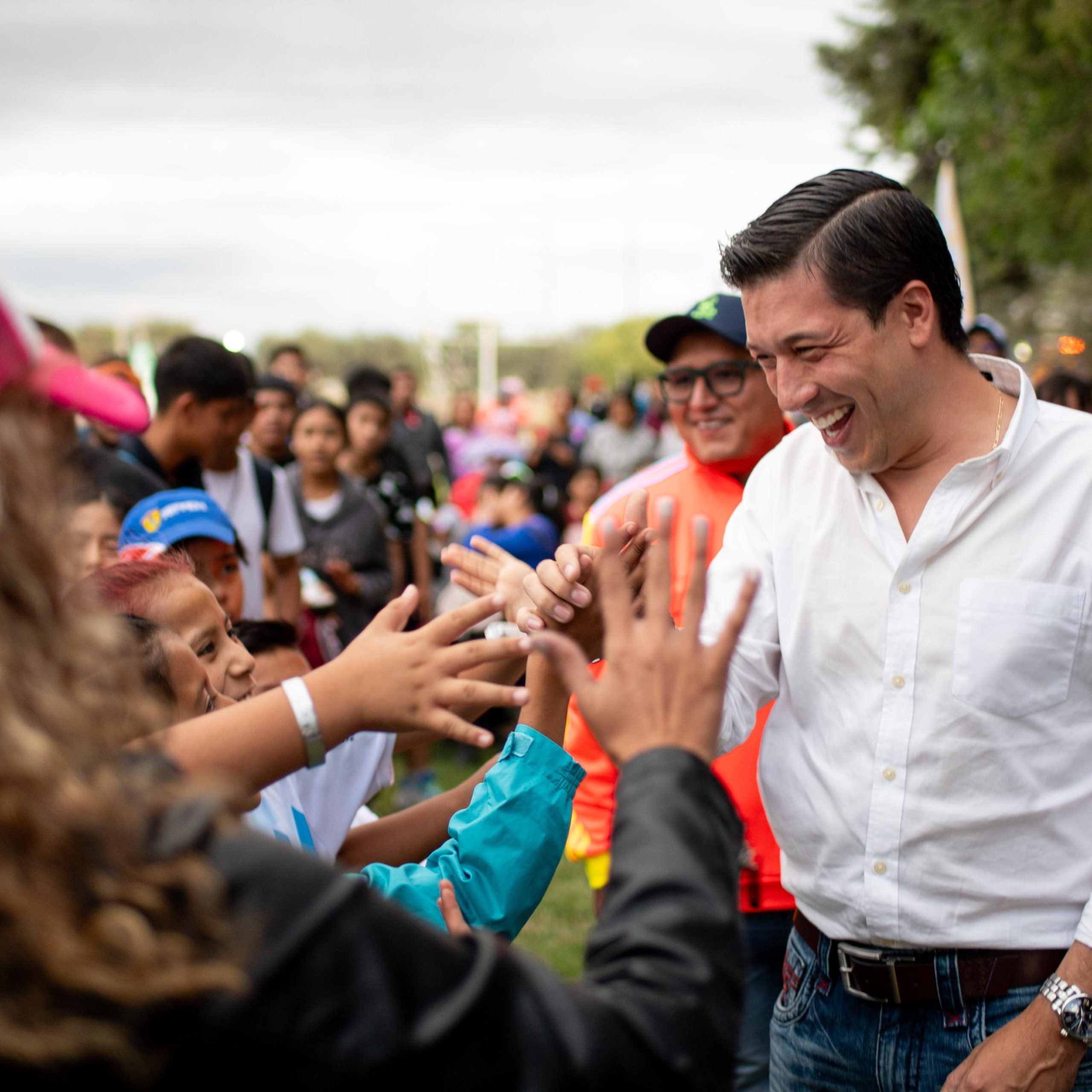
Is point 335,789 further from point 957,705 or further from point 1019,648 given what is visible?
point 1019,648

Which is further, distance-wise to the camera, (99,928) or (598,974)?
(598,974)

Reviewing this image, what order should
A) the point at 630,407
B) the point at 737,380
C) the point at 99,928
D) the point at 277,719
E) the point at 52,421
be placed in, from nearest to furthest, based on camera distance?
the point at 99,928 < the point at 52,421 < the point at 277,719 < the point at 737,380 < the point at 630,407

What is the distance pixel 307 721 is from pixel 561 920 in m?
4.31

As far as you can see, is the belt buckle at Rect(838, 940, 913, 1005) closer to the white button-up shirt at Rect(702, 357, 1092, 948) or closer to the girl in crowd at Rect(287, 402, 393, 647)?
the white button-up shirt at Rect(702, 357, 1092, 948)

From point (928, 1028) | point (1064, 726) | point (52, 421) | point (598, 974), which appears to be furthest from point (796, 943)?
point (52, 421)

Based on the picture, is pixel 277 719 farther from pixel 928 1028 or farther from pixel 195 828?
pixel 928 1028

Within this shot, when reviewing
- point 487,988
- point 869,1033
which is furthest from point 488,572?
point 487,988

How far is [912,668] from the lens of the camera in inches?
81.2

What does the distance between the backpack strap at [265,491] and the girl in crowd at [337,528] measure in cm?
57

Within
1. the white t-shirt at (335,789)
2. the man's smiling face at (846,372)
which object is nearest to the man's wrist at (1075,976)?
the man's smiling face at (846,372)

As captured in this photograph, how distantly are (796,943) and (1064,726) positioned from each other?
736 millimetres

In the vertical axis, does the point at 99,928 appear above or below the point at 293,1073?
above

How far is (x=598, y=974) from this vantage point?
1153mm

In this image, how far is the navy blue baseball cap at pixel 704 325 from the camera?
3473 mm
